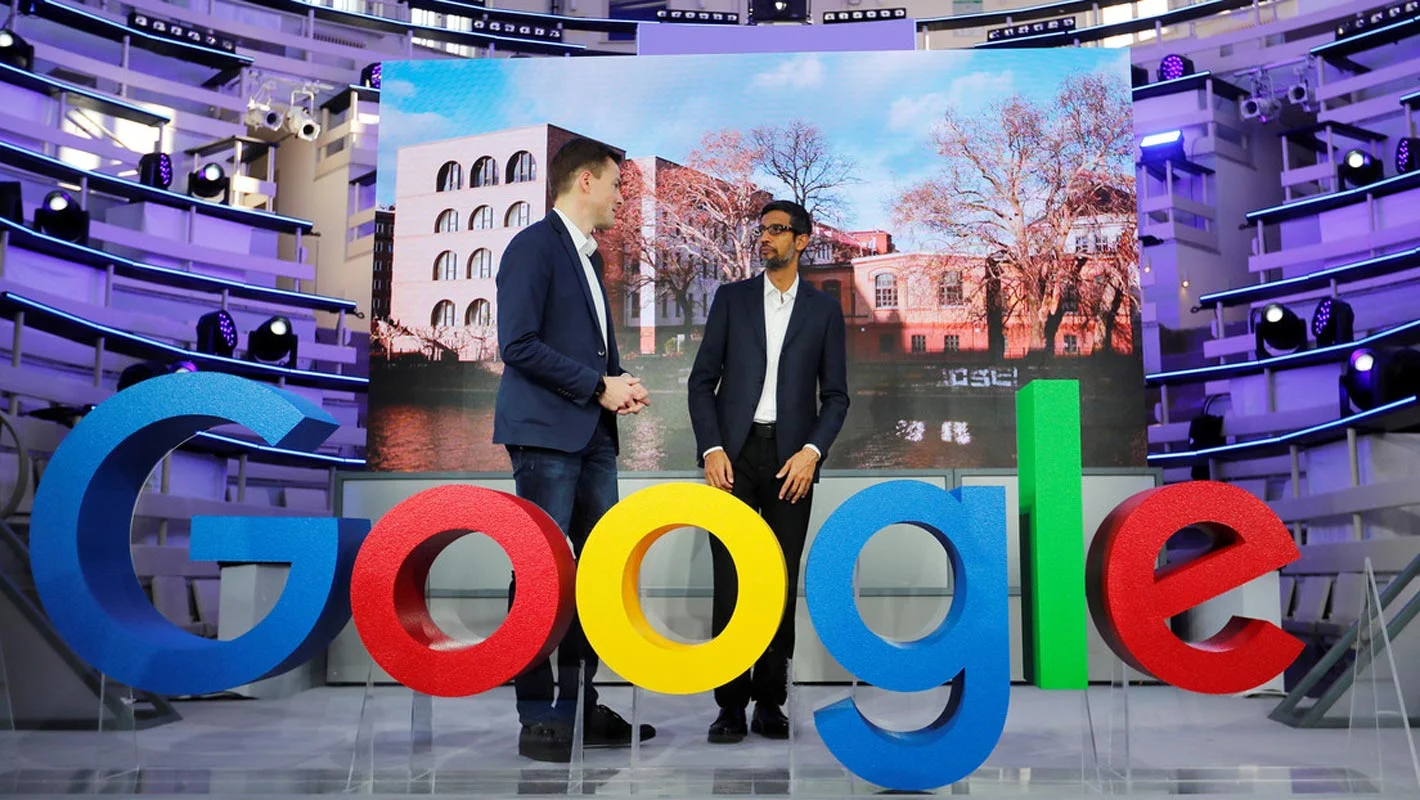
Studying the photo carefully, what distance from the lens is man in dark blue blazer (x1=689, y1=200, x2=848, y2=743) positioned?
286 centimetres

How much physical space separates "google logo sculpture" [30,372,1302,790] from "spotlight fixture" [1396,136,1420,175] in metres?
5.72

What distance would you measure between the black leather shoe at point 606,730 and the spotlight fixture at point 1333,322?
5.65 meters

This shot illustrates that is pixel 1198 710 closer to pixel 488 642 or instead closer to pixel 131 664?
pixel 488 642

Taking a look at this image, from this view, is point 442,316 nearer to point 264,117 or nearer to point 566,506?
point 566,506

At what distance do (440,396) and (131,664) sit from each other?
3.44 m

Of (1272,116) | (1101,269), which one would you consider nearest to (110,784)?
(1101,269)

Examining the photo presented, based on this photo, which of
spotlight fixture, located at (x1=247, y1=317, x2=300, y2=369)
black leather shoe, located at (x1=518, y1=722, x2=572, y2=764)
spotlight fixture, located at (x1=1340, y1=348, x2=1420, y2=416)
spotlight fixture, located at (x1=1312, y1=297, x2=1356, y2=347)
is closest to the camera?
black leather shoe, located at (x1=518, y1=722, x2=572, y2=764)

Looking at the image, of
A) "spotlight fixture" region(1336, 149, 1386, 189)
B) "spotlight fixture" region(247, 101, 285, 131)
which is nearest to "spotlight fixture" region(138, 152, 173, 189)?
"spotlight fixture" region(247, 101, 285, 131)

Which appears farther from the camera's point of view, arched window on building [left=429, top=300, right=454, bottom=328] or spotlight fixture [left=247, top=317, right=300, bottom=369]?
spotlight fixture [left=247, top=317, right=300, bottom=369]

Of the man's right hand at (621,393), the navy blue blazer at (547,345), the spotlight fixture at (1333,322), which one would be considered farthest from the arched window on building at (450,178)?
the spotlight fixture at (1333,322)

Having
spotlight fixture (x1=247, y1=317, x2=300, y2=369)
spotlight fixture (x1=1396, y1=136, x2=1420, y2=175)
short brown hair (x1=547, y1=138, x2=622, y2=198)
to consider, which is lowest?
short brown hair (x1=547, y1=138, x2=622, y2=198)

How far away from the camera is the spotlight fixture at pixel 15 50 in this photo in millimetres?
7082

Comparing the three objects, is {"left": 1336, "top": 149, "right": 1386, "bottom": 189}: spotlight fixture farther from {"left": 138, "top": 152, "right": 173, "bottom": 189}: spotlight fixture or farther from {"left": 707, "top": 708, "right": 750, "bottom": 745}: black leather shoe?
{"left": 138, "top": 152, "right": 173, "bottom": 189}: spotlight fixture

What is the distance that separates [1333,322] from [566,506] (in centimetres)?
575
